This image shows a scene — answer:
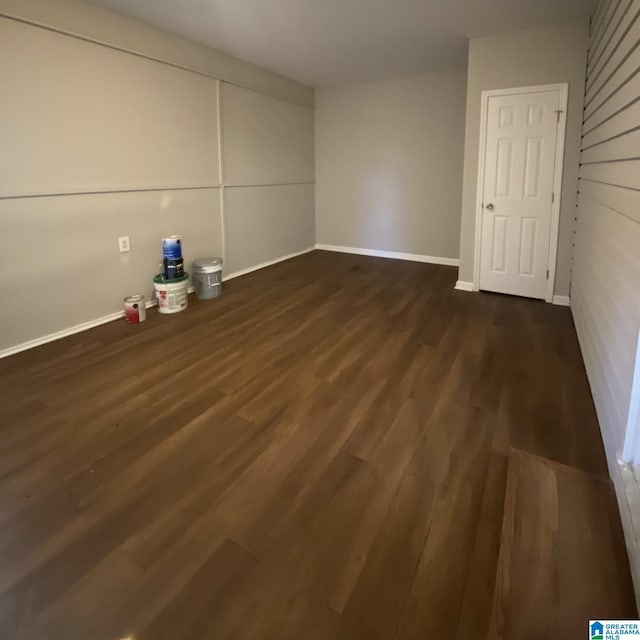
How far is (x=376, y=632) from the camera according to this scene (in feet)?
4.02

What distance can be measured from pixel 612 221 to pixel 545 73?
2.33 meters

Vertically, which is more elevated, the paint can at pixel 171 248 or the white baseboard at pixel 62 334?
the paint can at pixel 171 248

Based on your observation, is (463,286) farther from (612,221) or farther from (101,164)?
A: (101,164)

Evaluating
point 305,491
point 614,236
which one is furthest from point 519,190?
point 305,491

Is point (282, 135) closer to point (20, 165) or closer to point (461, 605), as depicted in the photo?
point (20, 165)

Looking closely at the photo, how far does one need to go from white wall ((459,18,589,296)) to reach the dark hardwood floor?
1369mm

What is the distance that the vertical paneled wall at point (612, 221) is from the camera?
1797 mm

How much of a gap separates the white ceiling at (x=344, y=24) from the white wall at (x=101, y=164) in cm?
31

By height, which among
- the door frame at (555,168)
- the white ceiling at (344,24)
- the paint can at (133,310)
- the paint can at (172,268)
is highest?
the white ceiling at (344,24)

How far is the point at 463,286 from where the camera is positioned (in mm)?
4684

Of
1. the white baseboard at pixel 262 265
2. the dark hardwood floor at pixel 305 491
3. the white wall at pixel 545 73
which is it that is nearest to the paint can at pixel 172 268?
the dark hardwood floor at pixel 305 491

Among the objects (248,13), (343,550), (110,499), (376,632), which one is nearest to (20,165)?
(248,13)

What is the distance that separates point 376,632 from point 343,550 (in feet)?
0.98

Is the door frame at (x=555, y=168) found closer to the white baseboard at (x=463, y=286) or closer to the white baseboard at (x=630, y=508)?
the white baseboard at (x=463, y=286)
